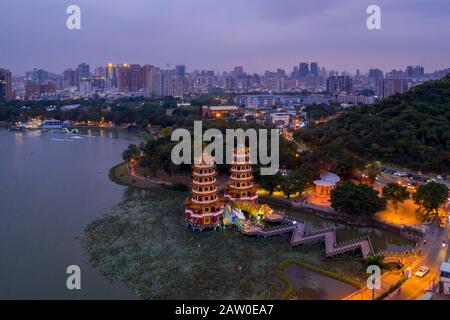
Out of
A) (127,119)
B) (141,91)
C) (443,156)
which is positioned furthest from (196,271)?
(141,91)

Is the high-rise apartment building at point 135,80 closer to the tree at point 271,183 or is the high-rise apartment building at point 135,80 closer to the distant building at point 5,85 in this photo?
the distant building at point 5,85

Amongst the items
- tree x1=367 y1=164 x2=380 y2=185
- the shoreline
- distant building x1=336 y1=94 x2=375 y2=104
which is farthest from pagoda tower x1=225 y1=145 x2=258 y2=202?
distant building x1=336 y1=94 x2=375 y2=104

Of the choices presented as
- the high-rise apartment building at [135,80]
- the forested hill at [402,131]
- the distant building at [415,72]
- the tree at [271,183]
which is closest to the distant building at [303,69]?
the distant building at [415,72]

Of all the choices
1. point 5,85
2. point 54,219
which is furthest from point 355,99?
point 5,85

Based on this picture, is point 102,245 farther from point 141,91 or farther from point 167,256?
point 141,91

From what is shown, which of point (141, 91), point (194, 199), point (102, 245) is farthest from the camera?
point (141, 91)

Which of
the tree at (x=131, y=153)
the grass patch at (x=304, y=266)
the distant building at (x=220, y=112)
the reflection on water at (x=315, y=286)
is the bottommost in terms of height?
the reflection on water at (x=315, y=286)
